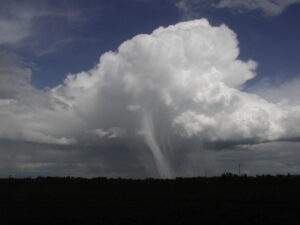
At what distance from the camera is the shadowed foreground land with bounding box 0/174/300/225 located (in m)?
40.9

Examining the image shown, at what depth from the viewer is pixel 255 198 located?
5300 cm

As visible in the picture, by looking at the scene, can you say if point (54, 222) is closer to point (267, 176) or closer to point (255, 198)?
point (255, 198)

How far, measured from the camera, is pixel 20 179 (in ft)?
263

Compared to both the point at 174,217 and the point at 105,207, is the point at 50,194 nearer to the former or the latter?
the point at 105,207

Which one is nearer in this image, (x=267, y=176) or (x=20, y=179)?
(x=267, y=176)

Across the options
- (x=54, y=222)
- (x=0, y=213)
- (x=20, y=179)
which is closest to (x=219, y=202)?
(x=54, y=222)

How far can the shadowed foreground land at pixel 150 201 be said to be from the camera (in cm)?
4091

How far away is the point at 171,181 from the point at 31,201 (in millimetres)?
23497

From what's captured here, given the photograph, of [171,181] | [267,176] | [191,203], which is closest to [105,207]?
[191,203]

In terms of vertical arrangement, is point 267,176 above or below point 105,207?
above

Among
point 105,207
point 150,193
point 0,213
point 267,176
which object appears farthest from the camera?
point 267,176

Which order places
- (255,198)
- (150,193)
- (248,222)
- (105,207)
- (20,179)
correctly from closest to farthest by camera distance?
1. (248,222)
2. (105,207)
3. (255,198)
4. (150,193)
5. (20,179)

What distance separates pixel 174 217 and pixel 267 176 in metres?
34.0

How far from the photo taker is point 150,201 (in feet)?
174
